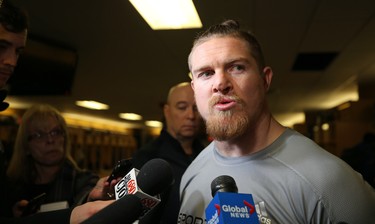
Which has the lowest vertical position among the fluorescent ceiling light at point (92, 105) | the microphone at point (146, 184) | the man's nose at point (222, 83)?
the microphone at point (146, 184)

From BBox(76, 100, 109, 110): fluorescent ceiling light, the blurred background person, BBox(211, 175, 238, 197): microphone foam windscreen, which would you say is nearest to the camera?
BBox(211, 175, 238, 197): microphone foam windscreen

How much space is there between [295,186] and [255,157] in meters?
0.17

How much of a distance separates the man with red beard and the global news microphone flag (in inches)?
6.8

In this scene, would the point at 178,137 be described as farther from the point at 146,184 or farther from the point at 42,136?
the point at 146,184

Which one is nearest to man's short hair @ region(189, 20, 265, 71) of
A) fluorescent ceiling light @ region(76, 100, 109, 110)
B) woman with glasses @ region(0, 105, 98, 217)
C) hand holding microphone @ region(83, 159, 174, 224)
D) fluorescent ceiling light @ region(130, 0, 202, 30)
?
hand holding microphone @ region(83, 159, 174, 224)

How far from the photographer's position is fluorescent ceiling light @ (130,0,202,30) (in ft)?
7.28

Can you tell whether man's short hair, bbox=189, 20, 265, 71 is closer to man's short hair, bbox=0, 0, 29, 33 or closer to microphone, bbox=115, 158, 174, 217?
microphone, bbox=115, 158, 174, 217

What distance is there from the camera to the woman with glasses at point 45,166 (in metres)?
1.66

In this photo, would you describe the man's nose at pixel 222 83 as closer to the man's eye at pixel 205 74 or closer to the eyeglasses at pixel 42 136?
the man's eye at pixel 205 74

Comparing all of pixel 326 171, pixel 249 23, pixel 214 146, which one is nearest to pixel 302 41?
pixel 249 23

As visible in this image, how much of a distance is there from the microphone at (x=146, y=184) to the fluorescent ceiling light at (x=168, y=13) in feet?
5.40

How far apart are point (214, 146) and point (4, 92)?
813mm

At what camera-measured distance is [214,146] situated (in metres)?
1.19

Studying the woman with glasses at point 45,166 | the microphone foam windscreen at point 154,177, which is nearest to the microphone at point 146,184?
the microphone foam windscreen at point 154,177
